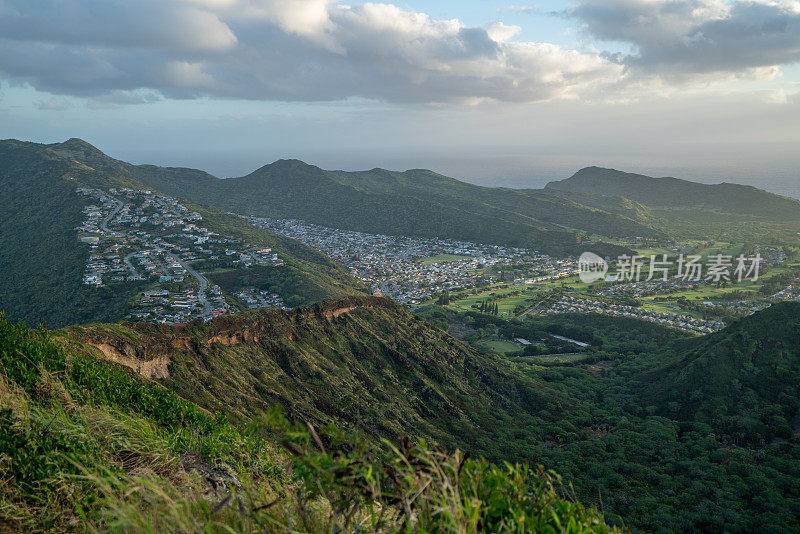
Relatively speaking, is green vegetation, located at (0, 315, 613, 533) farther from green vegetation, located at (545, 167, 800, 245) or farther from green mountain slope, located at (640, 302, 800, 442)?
green vegetation, located at (545, 167, 800, 245)

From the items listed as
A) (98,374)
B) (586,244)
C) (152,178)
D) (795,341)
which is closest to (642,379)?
(795,341)

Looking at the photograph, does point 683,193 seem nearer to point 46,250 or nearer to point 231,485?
point 46,250

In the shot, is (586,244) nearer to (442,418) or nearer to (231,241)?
(231,241)

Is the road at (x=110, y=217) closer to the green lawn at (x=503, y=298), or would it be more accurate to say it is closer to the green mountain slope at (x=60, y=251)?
the green mountain slope at (x=60, y=251)

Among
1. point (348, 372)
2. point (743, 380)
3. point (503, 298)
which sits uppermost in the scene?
point (743, 380)

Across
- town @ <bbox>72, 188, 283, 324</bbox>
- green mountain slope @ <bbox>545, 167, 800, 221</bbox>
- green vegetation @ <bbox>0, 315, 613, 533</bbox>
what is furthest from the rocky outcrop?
green mountain slope @ <bbox>545, 167, 800, 221</bbox>

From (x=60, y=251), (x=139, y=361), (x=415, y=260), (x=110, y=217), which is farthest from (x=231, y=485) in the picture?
(x=415, y=260)
